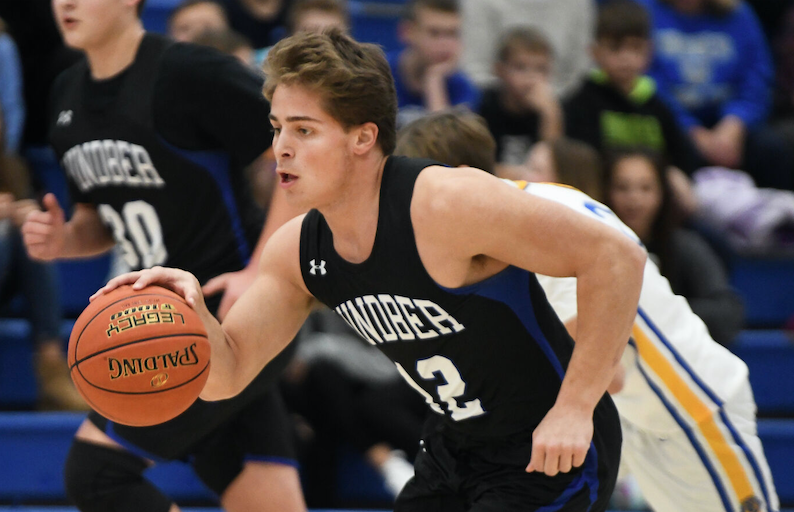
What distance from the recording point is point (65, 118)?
11.0ft

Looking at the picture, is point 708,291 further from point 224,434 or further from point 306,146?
point 306,146

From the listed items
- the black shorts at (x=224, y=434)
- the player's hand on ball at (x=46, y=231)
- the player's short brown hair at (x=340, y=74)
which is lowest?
the black shorts at (x=224, y=434)

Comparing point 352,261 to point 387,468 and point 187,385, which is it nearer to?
point 187,385

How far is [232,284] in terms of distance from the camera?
3041mm

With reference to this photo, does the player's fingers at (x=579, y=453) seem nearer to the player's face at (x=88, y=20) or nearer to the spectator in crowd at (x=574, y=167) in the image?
the player's face at (x=88, y=20)

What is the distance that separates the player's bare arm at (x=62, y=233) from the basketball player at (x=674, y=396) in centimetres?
121

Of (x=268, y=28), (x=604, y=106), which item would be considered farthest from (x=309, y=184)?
(x=268, y=28)

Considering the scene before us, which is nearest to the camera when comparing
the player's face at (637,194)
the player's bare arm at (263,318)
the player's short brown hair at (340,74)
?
the player's short brown hair at (340,74)

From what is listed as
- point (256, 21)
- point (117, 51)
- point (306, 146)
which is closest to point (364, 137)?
point (306, 146)

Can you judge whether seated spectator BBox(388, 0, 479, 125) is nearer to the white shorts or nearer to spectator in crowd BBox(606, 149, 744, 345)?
spectator in crowd BBox(606, 149, 744, 345)

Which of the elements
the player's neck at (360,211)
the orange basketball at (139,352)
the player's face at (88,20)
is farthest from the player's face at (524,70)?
the orange basketball at (139,352)

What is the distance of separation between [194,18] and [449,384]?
3.72 m

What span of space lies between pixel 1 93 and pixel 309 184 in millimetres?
3855

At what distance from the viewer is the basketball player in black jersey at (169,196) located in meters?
3.07
